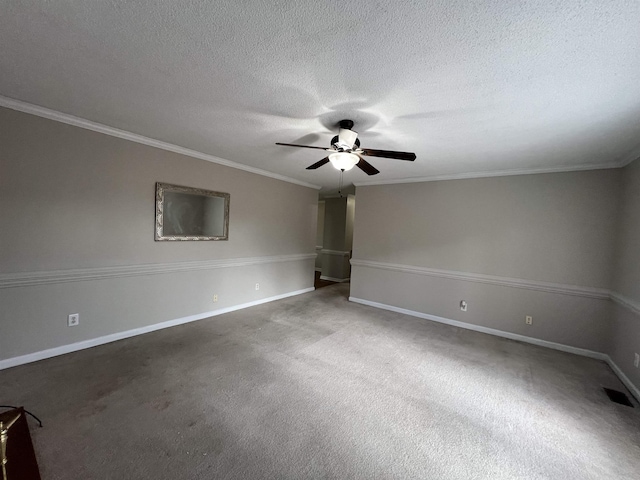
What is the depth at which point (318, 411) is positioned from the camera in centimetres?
197

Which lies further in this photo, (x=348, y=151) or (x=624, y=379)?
(x=624, y=379)

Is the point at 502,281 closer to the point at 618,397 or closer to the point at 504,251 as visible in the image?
the point at 504,251

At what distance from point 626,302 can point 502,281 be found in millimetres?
1186

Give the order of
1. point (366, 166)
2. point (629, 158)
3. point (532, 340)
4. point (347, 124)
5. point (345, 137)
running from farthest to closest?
point (532, 340) → point (629, 158) → point (366, 166) → point (347, 124) → point (345, 137)

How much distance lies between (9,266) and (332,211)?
5.90 m

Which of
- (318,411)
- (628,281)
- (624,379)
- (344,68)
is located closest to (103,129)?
(344,68)

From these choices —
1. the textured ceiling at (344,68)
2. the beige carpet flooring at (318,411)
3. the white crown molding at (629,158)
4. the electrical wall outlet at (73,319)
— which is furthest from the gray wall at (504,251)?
the electrical wall outlet at (73,319)

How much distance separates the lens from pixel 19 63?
1694 mm

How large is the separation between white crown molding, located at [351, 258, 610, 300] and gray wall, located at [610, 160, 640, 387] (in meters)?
0.23

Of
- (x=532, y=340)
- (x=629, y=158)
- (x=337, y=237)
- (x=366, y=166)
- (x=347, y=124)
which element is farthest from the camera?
(x=337, y=237)

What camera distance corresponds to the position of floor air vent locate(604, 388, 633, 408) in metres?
2.27

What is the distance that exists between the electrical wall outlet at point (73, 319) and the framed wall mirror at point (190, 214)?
111cm

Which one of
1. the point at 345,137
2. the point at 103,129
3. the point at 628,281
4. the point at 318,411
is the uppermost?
the point at 103,129


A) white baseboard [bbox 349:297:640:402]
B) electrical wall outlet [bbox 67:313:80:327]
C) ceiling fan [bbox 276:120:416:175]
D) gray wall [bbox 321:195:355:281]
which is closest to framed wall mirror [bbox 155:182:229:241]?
electrical wall outlet [bbox 67:313:80:327]
